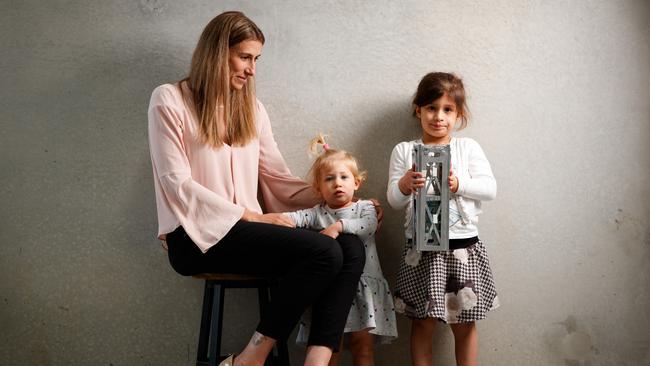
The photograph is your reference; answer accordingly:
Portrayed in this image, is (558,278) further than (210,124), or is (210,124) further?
(558,278)

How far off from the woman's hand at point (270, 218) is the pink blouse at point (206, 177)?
0.06 m

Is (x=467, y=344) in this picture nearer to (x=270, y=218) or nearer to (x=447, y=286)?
(x=447, y=286)

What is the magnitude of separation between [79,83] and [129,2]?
357mm

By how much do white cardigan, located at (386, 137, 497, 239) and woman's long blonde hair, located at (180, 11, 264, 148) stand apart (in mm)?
585

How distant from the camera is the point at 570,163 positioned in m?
2.47

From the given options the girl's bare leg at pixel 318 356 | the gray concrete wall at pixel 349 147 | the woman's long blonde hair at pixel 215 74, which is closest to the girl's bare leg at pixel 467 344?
the gray concrete wall at pixel 349 147

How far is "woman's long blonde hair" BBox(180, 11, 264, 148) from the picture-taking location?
2012 mm

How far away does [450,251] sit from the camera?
83.6 inches

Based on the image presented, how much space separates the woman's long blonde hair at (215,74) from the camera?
2012mm

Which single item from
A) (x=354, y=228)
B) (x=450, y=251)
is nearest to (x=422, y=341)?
(x=450, y=251)

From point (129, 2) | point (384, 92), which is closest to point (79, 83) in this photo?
point (129, 2)

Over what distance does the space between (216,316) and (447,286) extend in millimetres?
785

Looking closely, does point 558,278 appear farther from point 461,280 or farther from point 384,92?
point 384,92

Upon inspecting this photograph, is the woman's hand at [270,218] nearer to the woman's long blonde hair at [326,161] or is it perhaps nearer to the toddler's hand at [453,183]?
the woman's long blonde hair at [326,161]
